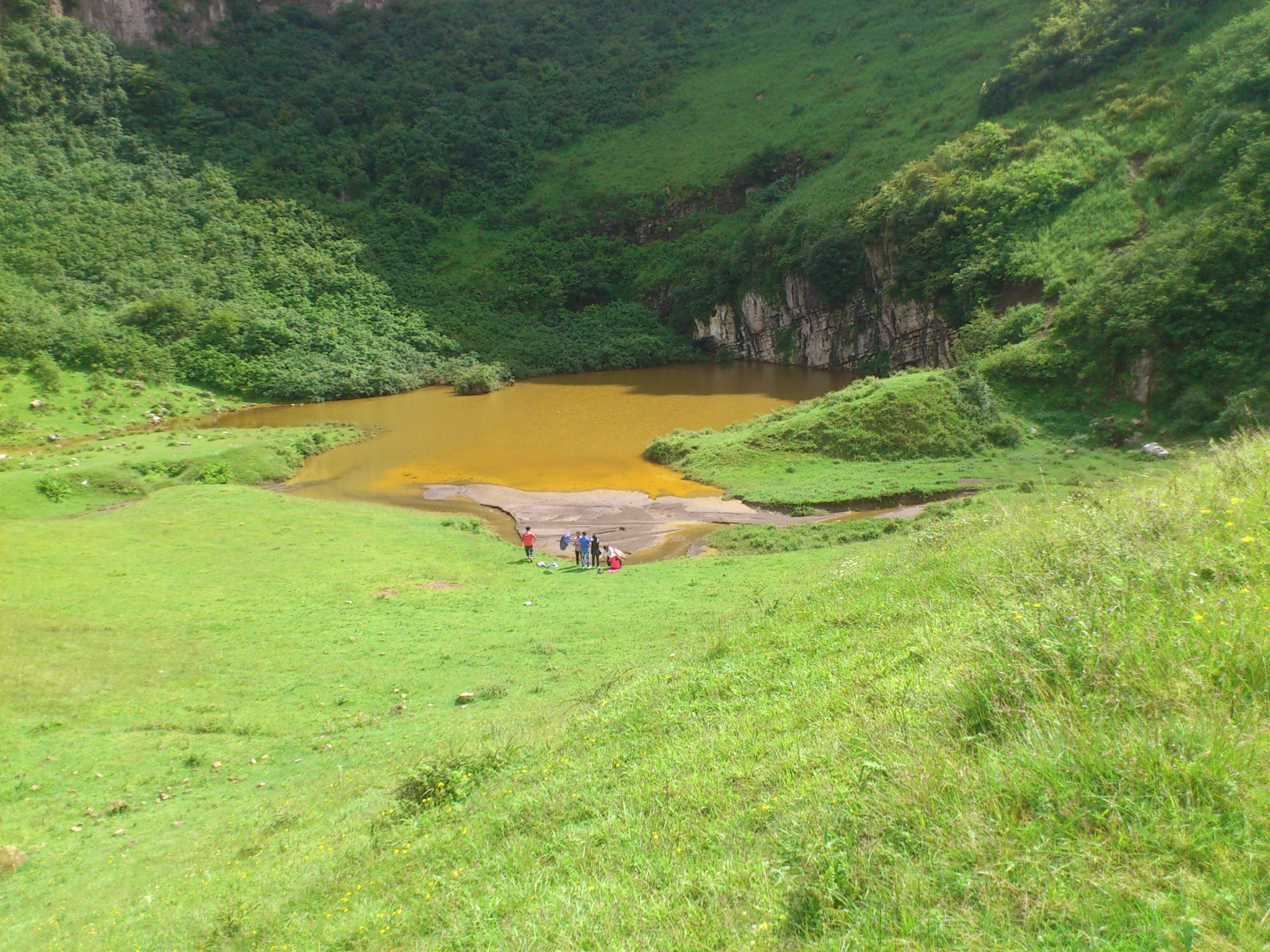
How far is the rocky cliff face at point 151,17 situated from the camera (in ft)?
257

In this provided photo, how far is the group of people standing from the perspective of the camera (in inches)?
875

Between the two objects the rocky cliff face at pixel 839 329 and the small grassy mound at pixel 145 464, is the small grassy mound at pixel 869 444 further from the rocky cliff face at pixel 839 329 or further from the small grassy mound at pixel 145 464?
the small grassy mound at pixel 145 464

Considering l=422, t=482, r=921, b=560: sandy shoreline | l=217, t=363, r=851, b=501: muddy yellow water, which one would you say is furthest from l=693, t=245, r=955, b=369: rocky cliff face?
l=422, t=482, r=921, b=560: sandy shoreline

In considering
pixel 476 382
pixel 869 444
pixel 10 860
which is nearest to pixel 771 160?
pixel 476 382

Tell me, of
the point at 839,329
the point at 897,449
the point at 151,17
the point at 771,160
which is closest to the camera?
the point at 897,449

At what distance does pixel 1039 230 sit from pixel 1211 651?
42.3m

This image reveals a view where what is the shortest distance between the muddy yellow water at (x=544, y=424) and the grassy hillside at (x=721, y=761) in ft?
59.6

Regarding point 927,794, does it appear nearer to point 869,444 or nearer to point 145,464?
point 869,444

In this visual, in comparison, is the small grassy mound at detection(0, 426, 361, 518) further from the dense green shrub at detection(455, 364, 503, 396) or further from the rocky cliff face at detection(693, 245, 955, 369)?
the rocky cliff face at detection(693, 245, 955, 369)

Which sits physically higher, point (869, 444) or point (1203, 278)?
point (1203, 278)

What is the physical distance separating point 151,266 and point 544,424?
117 feet

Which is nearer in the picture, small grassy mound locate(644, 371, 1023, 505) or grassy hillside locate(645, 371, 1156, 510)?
grassy hillside locate(645, 371, 1156, 510)

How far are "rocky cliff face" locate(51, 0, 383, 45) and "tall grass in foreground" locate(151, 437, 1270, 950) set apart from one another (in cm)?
9714

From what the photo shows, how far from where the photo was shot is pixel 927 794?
4.53m
